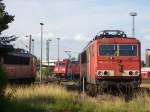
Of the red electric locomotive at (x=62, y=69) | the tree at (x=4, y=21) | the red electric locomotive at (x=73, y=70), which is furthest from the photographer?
the red electric locomotive at (x=62, y=69)

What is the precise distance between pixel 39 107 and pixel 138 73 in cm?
914

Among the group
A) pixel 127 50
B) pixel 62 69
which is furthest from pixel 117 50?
pixel 62 69

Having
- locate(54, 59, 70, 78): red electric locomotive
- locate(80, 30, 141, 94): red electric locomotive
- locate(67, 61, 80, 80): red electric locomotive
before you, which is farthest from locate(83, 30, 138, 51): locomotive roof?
locate(54, 59, 70, 78): red electric locomotive

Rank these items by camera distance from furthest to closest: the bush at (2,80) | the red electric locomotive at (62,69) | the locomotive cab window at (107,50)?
the red electric locomotive at (62,69) < the locomotive cab window at (107,50) < the bush at (2,80)

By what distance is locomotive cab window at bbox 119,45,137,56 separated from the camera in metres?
27.8

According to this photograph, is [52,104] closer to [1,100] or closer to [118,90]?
[1,100]

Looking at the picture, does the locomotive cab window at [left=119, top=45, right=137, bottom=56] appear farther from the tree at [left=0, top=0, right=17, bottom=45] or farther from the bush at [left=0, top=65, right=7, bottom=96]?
the bush at [left=0, top=65, right=7, bottom=96]

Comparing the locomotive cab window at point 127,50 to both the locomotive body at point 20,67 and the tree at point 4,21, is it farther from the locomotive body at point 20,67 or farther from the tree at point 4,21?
the locomotive body at point 20,67

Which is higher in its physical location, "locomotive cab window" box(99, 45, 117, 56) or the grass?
"locomotive cab window" box(99, 45, 117, 56)

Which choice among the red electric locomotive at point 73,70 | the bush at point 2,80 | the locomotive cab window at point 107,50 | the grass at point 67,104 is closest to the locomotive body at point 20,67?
the red electric locomotive at point 73,70

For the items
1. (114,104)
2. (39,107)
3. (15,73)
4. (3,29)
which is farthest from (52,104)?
(15,73)

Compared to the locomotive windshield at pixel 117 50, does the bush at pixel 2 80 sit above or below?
below

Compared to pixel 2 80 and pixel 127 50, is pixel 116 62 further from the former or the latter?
pixel 2 80

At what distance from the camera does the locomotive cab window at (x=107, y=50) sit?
2794cm
